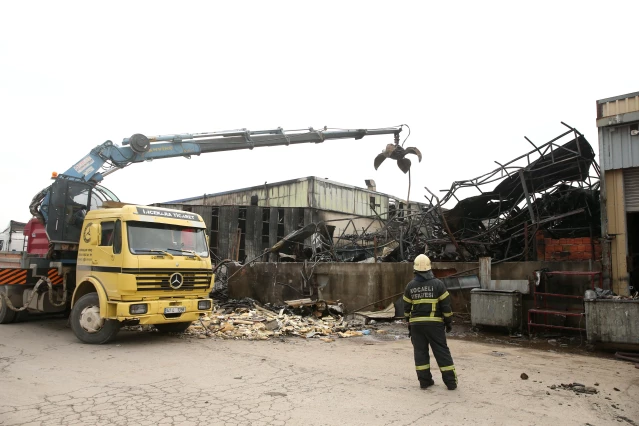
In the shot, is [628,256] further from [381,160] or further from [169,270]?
[169,270]

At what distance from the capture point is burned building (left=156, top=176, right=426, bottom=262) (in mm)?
16672

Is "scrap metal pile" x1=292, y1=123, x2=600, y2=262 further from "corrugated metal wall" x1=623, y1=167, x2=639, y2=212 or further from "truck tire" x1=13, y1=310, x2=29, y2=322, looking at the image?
"truck tire" x1=13, y1=310, x2=29, y2=322

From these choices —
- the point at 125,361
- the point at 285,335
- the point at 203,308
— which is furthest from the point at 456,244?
the point at 125,361

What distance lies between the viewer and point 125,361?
283 inches

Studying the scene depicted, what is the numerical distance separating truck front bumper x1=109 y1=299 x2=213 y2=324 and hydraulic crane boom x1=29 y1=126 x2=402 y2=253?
3.18 meters

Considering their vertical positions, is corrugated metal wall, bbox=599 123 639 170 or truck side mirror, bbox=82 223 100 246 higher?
corrugated metal wall, bbox=599 123 639 170

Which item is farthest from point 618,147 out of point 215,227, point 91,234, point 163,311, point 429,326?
point 215,227

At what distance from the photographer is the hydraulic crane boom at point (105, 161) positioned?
10.2m

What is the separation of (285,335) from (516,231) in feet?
22.6

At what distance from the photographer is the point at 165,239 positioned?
9094 millimetres

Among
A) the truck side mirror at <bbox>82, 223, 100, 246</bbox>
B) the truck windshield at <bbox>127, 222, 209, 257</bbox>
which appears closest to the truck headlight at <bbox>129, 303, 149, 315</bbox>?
the truck windshield at <bbox>127, 222, 209, 257</bbox>

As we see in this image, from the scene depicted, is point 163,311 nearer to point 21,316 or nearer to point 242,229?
point 21,316

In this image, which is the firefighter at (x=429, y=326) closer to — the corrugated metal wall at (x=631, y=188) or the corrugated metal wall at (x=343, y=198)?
the corrugated metal wall at (x=631, y=188)

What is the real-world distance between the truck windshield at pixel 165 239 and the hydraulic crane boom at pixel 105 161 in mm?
2695
